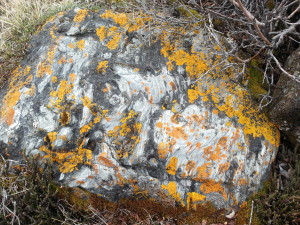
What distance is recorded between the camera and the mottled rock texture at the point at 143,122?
3229 mm

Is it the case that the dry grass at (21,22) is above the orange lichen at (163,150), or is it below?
above

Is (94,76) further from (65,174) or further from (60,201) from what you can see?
(60,201)

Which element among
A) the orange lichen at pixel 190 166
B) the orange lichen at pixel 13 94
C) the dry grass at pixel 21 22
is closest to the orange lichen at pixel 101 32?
the orange lichen at pixel 13 94

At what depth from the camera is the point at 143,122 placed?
10.9ft

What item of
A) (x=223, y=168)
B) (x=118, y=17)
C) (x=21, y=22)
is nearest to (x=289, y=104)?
(x=223, y=168)

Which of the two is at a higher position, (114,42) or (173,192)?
(114,42)

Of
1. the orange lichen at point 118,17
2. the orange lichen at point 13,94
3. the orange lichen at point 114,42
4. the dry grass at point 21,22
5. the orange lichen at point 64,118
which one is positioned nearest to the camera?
the orange lichen at point 64,118

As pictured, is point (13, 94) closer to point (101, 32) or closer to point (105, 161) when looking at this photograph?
point (101, 32)

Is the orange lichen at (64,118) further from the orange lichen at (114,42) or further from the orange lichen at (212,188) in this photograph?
the orange lichen at (212,188)

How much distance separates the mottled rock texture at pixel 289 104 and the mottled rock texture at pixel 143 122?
168 millimetres

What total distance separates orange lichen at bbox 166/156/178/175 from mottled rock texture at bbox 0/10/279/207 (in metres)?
0.01

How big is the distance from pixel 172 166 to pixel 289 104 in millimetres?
1559

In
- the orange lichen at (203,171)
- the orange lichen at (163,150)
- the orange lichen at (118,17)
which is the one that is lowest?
the orange lichen at (203,171)

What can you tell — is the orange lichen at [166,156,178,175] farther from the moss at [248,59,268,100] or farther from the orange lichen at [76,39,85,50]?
the orange lichen at [76,39,85,50]
